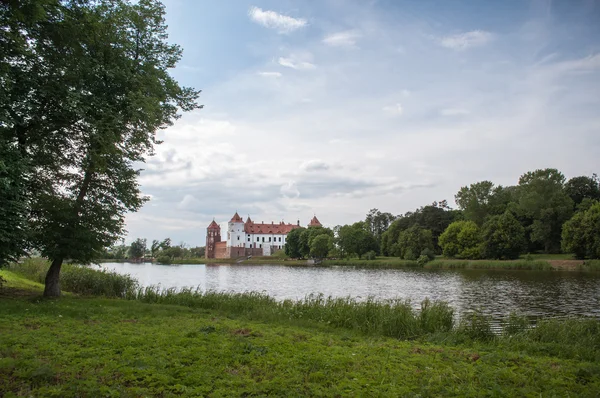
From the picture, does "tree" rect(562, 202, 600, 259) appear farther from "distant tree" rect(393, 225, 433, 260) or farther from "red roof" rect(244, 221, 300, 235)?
"red roof" rect(244, 221, 300, 235)

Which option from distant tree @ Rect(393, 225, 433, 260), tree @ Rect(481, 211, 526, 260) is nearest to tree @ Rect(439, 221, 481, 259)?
tree @ Rect(481, 211, 526, 260)

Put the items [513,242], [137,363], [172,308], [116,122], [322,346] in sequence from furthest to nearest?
1. [513,242]
2. [172,308]
3. [116,122]
4. [322,346]
5. [137,363]

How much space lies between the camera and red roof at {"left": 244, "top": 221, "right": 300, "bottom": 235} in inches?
5679

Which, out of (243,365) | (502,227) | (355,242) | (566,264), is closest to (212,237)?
(355,242)

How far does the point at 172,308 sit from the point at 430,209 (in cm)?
8934

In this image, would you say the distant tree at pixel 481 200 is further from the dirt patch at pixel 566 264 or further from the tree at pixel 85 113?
the tree at pixel 85 113

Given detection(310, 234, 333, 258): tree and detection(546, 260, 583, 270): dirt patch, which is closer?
detection(546, 260, 583, 270): dirt patch

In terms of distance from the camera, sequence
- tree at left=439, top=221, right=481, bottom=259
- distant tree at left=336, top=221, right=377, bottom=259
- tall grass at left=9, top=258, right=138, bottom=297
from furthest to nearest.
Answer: distant tree at left=336, top=221, right=377, bottom=259, tree at left=439, top=221, right=481, bottom=259, tall grass at left=9, top=258, right=138, bottom=297

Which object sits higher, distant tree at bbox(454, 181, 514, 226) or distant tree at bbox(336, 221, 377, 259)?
distant tree at bbox(454, 181, 514, 226)

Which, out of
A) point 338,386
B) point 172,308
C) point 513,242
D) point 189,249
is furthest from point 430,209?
point 189,249

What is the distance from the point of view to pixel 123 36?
15.4m

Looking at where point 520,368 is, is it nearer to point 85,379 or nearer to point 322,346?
point 322,346

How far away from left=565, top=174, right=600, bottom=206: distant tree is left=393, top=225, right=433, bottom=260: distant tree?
2697 cm

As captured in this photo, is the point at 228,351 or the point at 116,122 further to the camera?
the point at 116,122
